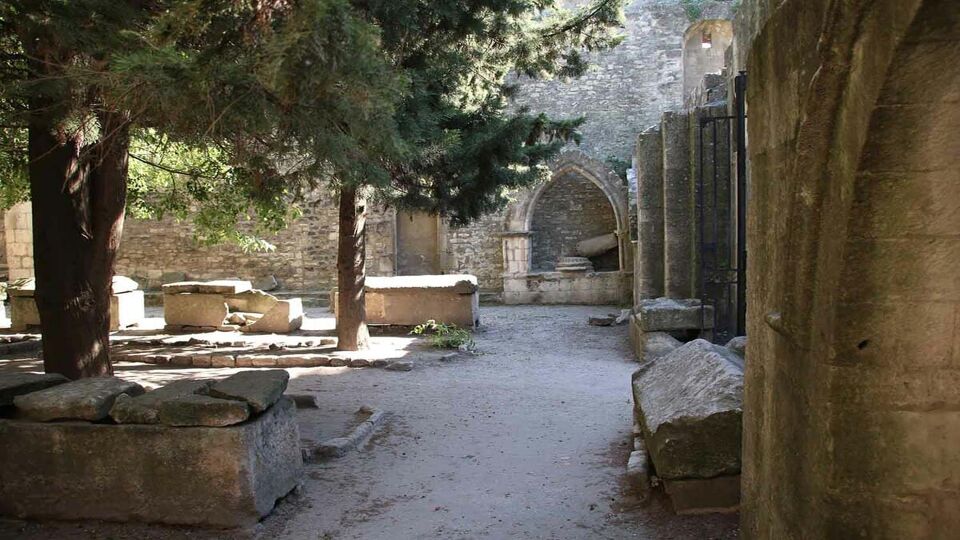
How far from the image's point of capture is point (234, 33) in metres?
3.68

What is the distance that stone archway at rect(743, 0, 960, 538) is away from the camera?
1990 millimetres

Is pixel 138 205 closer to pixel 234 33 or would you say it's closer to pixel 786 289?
pixel 234 33

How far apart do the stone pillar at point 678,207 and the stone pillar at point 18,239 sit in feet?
44.5

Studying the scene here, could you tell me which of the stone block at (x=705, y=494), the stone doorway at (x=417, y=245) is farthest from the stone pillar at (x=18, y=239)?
the stone block at (x=705, y=494)

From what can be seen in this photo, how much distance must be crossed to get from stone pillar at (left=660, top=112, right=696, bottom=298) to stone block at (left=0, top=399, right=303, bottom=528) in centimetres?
781

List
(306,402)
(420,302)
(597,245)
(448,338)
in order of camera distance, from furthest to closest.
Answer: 1. (597,245)
2. (420,302)
3. (448,338)
4. (306,402)

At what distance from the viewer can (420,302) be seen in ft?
42.6

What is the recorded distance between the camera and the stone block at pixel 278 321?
12812 millimetres

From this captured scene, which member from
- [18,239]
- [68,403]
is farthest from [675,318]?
[18,239]

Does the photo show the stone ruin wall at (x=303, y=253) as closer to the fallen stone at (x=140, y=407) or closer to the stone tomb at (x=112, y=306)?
the stone tomb at (x=112, y=306)

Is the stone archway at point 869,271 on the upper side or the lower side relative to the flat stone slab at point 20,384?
upper

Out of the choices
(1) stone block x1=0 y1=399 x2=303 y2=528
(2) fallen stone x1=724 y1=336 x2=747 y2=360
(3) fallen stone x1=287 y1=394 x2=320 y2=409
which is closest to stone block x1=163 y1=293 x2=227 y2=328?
(3) fallen stone x1=287 y1=394 x2=320 y2=409

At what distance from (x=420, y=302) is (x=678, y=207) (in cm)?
464

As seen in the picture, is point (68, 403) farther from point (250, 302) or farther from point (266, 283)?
point (266, 283)
